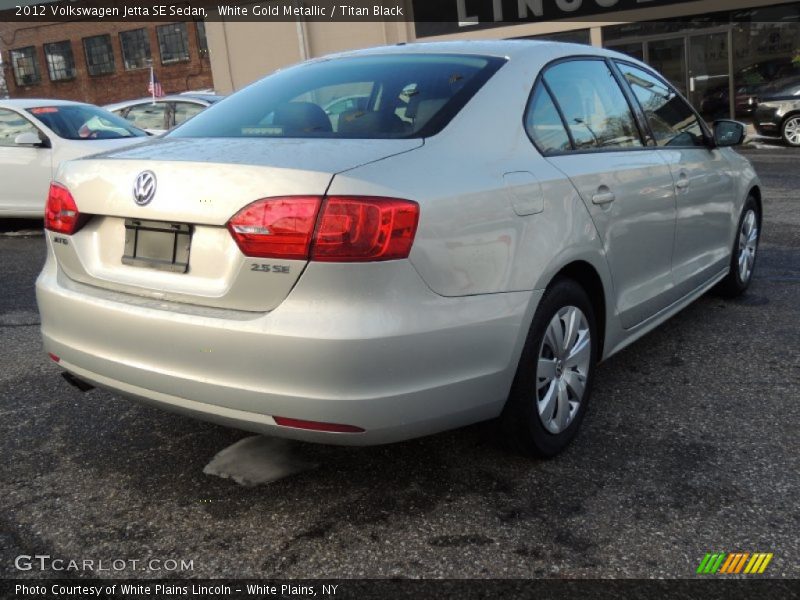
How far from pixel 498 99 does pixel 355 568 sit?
1.70 m

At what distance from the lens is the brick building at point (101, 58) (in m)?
43.8

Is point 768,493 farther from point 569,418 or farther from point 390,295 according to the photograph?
point 390,295

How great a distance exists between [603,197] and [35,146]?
7.50 metres

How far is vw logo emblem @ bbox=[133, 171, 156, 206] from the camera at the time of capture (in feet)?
8.70

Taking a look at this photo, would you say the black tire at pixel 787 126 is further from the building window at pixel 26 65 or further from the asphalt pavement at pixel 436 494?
the building window at pixel 26 65

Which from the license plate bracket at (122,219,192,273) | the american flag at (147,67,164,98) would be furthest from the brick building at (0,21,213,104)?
the license plate bracket at (122,219,192,273)

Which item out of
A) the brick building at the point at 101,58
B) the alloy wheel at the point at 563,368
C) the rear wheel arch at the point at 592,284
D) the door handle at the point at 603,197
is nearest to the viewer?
the alloy wheel at the point at 563,368

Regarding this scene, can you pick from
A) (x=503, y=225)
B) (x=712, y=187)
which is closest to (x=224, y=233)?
(x=503, y=225)

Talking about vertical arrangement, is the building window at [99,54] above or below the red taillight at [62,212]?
above

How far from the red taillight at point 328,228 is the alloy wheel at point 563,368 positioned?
2.72ft

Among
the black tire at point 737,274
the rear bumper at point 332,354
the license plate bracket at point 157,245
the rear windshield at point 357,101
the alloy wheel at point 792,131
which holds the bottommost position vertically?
the alloy wheel at point 792,131

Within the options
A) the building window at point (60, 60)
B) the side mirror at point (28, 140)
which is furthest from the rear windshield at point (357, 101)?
the building window at point (60, 60)

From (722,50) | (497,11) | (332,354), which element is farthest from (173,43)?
(332,354)

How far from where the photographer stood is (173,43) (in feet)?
144
